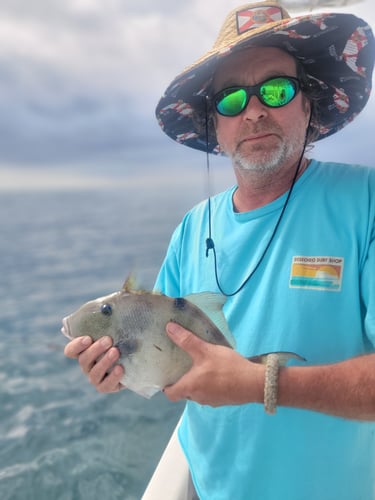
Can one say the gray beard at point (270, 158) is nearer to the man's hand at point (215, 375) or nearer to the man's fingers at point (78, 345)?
the man's hand at point (215, 375)

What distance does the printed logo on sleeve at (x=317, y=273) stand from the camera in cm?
157

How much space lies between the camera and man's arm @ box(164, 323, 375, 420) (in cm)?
127

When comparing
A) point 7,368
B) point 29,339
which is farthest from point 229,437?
point 29,339

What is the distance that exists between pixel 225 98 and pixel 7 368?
6.11 m

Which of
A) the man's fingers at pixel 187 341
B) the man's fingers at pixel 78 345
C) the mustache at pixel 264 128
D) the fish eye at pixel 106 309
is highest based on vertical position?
the mustache at pixel 264 128

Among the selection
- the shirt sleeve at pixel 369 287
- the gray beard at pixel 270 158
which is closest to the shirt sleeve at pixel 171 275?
the gray beard at pixel 270 158

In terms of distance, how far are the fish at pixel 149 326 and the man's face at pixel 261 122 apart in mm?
842

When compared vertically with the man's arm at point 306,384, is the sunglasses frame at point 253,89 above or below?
above

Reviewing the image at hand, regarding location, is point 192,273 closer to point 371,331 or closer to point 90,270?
point 371,331

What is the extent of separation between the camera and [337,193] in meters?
1.74

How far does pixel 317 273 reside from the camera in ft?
5.27

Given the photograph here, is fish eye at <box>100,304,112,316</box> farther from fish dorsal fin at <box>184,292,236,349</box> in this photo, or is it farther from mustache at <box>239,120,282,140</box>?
mustache at <box>239,120,282,140</box>

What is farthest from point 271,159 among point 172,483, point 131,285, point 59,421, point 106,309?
point 59,421

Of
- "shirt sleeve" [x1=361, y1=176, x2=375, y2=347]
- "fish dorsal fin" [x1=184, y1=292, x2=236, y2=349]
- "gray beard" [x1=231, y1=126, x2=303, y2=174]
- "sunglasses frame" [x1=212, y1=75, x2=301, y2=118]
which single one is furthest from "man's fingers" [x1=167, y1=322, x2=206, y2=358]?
"sunglasses frame" [x1=212, y1=75, x2=301, y2=118]
